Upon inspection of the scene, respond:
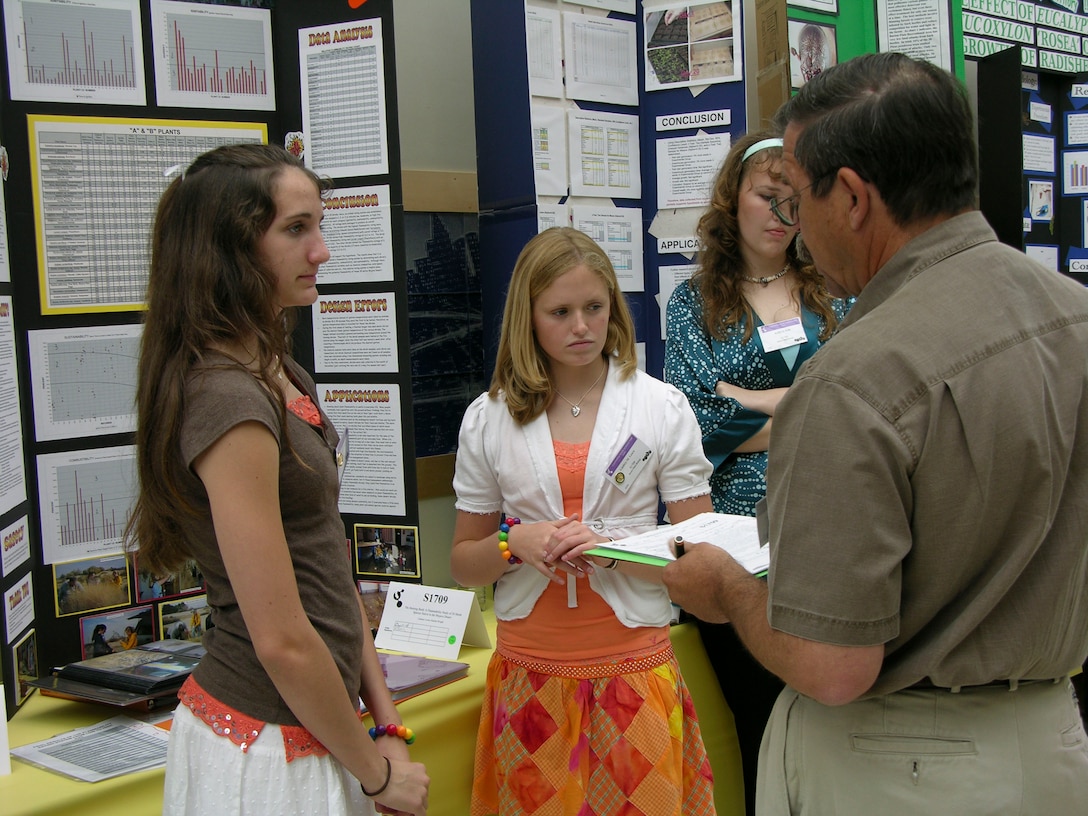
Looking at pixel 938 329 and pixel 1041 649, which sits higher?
pixel 938 329

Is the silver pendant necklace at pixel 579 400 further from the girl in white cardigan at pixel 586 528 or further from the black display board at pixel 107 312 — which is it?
the black display board at pixel 107 312

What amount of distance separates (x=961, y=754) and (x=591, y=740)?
107 cm

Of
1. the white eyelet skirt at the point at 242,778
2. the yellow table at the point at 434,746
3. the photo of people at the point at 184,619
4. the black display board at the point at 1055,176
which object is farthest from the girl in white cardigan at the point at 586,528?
the black display board at the point at 1055,176

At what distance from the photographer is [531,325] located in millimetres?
2223

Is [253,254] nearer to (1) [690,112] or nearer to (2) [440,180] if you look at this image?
(2) [440,180]

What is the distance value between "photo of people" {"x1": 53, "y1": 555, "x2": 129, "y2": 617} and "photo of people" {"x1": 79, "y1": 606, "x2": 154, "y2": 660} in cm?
3

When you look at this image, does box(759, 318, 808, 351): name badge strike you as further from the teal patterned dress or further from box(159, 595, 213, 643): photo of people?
box(159, 595, 213, 643): photo of people

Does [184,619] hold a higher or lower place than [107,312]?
lower

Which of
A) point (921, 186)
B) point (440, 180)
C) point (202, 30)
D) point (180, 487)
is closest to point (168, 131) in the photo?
point (202, 30)

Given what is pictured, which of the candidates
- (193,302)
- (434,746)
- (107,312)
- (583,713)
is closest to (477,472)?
(583,713)

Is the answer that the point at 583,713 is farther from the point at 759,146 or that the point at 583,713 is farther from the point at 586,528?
the point at 759,146

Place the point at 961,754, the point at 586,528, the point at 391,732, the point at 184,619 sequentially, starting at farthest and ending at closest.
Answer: the point at 184,619
the point at 586,528
the point at 391,732
the point at 961,754

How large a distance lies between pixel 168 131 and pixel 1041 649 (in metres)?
2.45

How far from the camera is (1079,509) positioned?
113 centimetres
